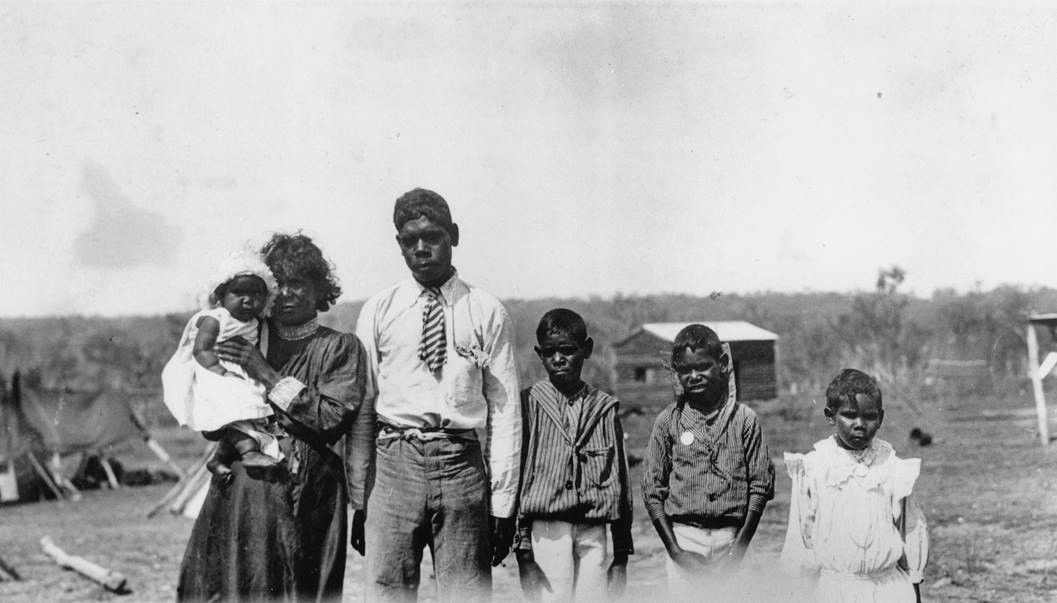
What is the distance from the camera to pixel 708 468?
11.3 ft

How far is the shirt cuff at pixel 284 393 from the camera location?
3.22 m

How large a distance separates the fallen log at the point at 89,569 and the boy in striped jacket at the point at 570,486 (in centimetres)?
473

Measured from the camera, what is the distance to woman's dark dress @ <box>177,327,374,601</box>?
323 cm

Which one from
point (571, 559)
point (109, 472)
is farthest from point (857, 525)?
point (109, 472)

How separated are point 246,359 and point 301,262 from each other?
0.43m

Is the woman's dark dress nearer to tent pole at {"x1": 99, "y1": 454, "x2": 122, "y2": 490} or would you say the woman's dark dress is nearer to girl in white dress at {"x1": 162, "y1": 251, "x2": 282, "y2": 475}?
girl in white dress at {"x1": 162, "y1": 251, "x2": 282, "y2": 475}

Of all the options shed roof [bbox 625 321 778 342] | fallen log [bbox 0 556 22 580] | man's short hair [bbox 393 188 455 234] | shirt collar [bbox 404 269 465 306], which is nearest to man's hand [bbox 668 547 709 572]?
shirt collar [bbox 404 269 465 306]

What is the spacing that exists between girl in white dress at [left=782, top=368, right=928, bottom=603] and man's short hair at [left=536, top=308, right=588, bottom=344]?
956mm

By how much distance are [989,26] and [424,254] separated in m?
4.27

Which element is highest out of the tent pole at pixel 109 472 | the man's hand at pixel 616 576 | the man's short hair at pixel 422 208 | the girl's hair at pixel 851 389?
the man's short hair at pixel 422 208

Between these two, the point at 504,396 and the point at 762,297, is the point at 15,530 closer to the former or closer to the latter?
the point at 504,396

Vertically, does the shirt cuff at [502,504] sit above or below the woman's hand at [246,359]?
below

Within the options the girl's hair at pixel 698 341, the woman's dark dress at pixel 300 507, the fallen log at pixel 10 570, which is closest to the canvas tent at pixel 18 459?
the fallen log at pixel 10 570

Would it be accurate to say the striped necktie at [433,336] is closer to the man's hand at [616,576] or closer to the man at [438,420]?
the man at [438,420]
